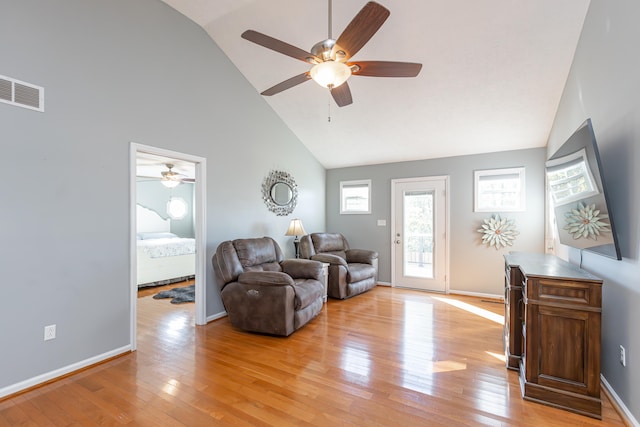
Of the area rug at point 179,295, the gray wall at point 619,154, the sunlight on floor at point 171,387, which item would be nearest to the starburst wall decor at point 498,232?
the gray wall at point 619,154

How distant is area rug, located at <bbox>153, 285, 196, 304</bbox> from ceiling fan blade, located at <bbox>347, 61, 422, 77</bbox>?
409 centimetres

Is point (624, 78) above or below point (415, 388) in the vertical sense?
above

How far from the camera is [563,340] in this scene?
6.34 feet

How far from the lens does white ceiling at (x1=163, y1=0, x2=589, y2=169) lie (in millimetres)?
2746

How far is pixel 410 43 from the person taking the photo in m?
3.10

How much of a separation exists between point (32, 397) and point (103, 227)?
134 cm

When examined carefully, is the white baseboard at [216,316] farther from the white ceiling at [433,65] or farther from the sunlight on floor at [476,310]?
the sunlight on floor at [476,310]

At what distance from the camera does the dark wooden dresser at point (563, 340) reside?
185 cm

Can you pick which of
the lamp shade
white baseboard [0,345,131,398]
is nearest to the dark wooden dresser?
the lamp shade

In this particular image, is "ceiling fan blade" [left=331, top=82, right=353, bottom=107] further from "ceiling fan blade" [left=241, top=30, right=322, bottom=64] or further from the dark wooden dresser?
the dark wooden dresser

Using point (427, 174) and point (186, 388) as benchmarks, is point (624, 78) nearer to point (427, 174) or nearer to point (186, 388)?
point (427, 174)

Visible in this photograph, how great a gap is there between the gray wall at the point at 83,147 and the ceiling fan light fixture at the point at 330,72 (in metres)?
1.93

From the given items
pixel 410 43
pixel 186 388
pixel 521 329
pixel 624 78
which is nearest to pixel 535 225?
pixel 521 329

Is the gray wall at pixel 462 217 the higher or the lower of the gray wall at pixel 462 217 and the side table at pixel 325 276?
the higher
